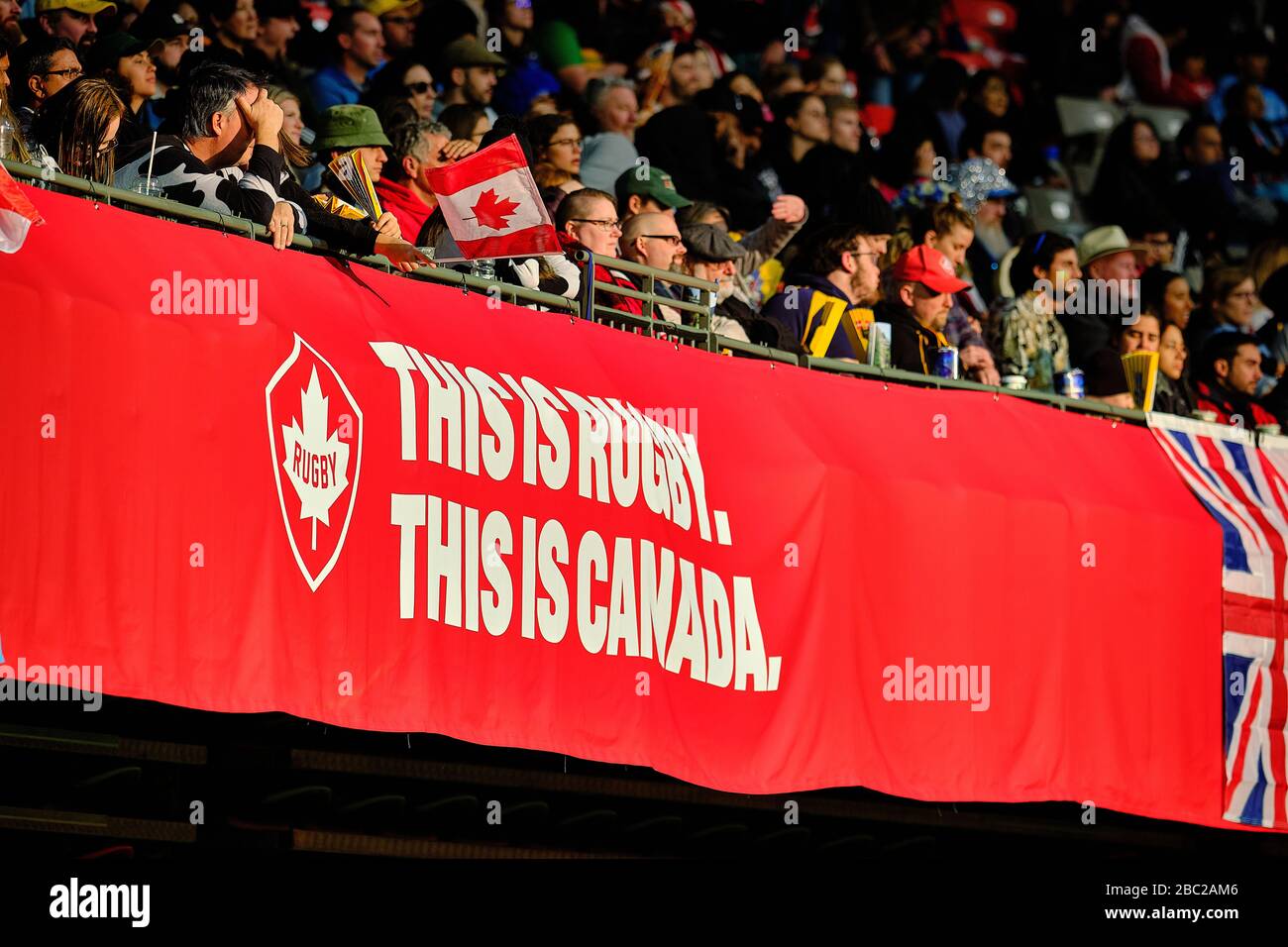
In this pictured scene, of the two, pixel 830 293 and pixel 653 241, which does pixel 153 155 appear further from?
pixel 830 293

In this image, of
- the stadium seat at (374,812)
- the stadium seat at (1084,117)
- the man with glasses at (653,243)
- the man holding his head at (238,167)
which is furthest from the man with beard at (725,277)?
the stadium seat at (1084,117)

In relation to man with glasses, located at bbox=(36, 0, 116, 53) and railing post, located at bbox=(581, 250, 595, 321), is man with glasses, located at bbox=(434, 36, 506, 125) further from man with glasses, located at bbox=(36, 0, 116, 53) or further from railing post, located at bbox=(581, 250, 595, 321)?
railing post, located at bbox=(581, 250, 595, 321)

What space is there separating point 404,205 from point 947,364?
281 centimetres

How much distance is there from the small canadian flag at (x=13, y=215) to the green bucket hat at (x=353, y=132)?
295 centimetres

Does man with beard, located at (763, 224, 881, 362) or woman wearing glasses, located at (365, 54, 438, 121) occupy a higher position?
woman wearing glasses, located at (365, 54, 438, 121)

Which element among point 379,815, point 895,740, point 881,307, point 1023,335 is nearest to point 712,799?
point 895,740

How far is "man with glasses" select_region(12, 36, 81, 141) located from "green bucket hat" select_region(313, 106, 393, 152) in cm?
104

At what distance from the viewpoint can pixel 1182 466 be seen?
11688 millimetres

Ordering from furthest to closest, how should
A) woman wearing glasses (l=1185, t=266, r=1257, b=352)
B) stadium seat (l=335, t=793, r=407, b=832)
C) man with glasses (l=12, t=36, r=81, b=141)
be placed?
woman wearing glasses (l=1185, t=266, r=1257, b=352) → man with glasses (l=12, t=36, r=81, b=141) → stadium seat (l=335, t=793, r=407, b=832)

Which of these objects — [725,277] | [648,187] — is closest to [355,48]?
[648,187]

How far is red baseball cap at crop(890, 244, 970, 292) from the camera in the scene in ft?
38.7

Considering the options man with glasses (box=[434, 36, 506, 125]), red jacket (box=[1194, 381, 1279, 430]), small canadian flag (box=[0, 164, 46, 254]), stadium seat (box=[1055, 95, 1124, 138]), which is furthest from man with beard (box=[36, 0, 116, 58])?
stadium seat (box=[1055, 95, 1124, 138])

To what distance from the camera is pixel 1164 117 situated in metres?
20.4

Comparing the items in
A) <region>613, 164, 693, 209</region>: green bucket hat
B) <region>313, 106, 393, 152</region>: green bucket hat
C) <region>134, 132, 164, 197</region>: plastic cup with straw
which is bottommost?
<region>134, 132, 164, 197</region>: plastic cup with straw
